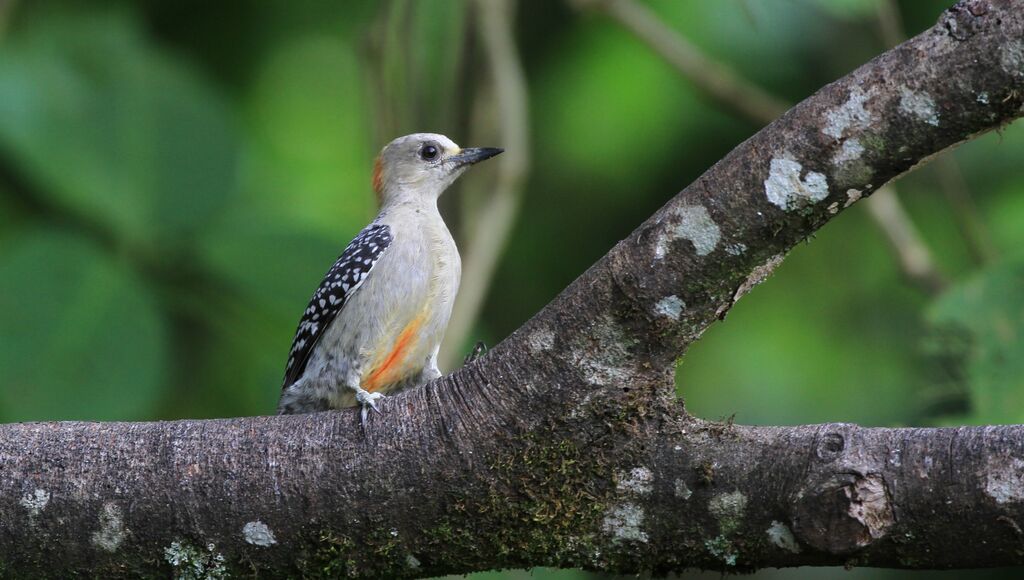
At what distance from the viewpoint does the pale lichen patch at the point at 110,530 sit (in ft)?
11.2

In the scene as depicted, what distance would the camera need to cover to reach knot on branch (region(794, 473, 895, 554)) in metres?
2.78

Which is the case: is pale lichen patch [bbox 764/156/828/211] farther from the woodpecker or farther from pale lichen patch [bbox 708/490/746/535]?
the woodpecker

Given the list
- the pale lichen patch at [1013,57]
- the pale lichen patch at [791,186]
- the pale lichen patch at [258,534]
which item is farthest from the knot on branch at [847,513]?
the pale lichen patch at [258,534]

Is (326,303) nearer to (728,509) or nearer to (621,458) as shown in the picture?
(621,458)

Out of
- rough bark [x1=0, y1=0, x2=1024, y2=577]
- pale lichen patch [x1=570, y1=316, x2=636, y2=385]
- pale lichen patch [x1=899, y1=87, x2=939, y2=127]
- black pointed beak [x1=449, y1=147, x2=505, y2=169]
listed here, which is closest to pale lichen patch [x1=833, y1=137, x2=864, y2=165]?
rough bark [x1=0, y1=0, x2=1024, y2=577]

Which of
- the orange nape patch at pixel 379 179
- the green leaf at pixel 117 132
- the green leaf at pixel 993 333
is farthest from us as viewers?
the orange nape patch at pixel 379 179

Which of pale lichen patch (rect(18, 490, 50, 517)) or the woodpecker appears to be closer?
pale lichen patch (rect(18, 490, 50, 517))

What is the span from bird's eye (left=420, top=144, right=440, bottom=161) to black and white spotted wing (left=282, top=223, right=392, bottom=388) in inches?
37.6

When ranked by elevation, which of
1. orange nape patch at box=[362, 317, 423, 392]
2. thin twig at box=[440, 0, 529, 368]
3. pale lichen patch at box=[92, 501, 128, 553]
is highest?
thin twig at box=[440, 0, 529, 368]

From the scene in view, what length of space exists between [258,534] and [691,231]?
1560mm

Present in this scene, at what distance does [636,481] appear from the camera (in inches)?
123

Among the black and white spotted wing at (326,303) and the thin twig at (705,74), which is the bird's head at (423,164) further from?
the thin twig at (705,74)

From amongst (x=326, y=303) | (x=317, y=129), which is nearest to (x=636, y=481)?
(x=326, y=303)

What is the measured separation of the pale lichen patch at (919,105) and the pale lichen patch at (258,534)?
2.13 metres
